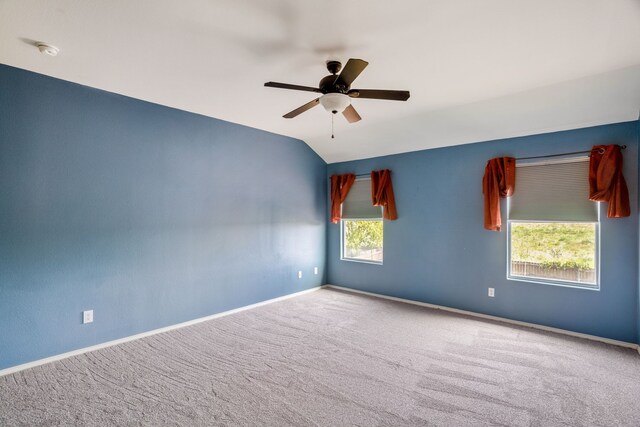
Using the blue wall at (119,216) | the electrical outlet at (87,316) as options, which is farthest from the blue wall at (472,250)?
the electrical outlet at (87,316)

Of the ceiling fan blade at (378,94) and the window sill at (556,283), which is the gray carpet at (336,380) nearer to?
the window sill at (556,283)

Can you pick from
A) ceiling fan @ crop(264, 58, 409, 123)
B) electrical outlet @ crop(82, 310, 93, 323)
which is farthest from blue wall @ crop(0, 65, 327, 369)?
ceiling fan @ crop(264, 58, 409, 123)

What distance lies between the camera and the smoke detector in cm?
231

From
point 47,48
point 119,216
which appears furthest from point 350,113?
point 119,216

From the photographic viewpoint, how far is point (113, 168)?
3193mm

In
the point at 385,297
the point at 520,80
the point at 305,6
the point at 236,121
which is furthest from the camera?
the point at 385,297

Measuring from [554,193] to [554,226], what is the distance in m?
0.40

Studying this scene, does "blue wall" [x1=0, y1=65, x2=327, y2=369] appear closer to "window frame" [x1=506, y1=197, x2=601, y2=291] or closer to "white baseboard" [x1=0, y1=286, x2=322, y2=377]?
"white baseboard" [x1=0, y1=286, x2=322, y2=377]

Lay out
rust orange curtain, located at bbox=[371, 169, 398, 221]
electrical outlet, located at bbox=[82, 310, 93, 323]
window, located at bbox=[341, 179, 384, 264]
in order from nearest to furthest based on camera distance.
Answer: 1. electrical outlet, located at bbox=[82, 310, 93, 323]
2. rust orange curtain, located at bbox=[371, 169, 398, 221]
3. window, located at bbox=[341, 179, 384, 264]

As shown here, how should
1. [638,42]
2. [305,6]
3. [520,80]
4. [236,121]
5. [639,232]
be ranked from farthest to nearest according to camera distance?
[236,121] → [639,232] → [520,80] → [638,42] → [305,6]

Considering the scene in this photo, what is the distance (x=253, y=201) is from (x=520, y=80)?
3.44 meters

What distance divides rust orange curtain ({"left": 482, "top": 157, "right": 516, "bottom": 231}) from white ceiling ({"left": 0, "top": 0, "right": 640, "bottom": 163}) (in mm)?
407

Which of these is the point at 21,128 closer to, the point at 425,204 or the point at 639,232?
the point at 425,204

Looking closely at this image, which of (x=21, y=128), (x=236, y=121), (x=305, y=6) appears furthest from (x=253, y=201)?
(x=305, y=6)
